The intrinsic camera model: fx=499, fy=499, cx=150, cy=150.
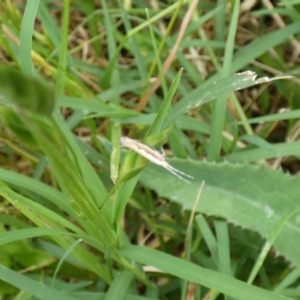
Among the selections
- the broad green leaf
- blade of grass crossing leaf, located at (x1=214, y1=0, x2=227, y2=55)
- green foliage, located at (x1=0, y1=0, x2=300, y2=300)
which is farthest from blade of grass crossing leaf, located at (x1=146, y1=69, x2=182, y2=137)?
blade of grass crossing leaf, located at (x1=214, y1=0, x2=227, y2=55)

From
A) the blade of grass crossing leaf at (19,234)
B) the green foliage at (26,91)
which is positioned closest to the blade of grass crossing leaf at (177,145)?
the blade of grass crossing leaf at (19,234)

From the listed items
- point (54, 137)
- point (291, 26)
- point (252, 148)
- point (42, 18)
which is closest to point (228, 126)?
point (252, 148)

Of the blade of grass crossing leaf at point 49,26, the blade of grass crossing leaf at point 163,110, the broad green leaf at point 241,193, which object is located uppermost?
the blade of grass crossing leaf at point 49,26

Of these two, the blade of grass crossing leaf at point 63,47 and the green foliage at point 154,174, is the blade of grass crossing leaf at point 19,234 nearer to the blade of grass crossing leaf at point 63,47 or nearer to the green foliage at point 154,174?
the green foliage at point 154,174

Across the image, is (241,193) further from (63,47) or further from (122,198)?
(63,47)

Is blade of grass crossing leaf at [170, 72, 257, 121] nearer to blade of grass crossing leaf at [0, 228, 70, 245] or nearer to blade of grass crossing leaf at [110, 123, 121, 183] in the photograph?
blade of grass crossing leaf at [110, 123, 121, 183]

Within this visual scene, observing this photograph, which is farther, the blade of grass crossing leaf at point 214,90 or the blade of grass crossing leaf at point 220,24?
the blade of grass crossing leaf at point 220,24

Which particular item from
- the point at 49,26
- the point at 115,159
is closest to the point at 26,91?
the point at 115,159

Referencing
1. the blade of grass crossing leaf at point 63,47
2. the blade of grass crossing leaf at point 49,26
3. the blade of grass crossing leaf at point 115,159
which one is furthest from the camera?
the blade of grass crossing leaf at point 49,26
